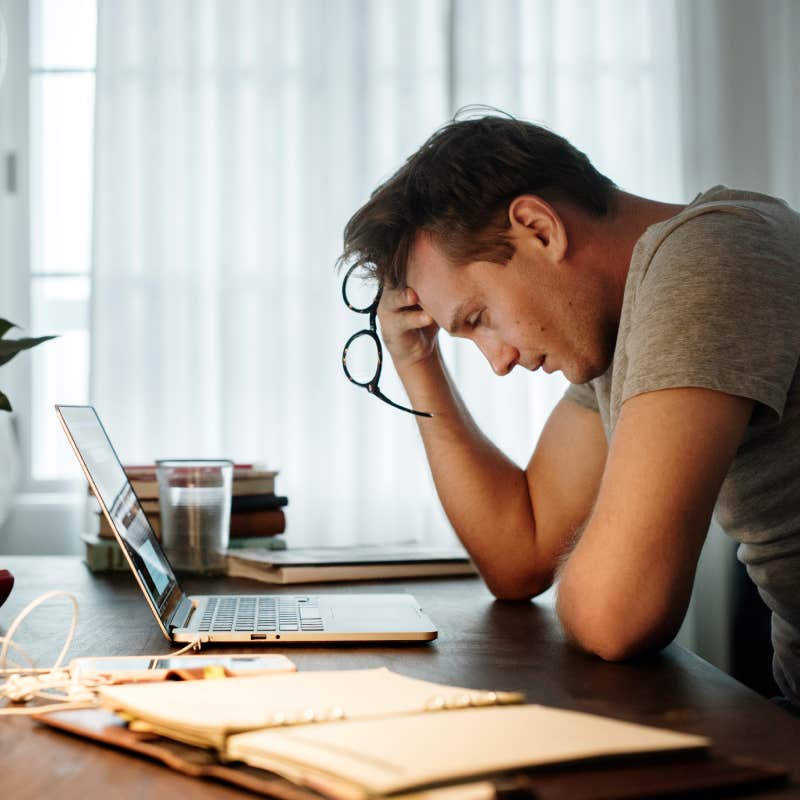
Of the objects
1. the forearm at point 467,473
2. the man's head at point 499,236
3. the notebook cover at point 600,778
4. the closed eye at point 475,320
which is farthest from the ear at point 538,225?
the notebook cover at point 600,778

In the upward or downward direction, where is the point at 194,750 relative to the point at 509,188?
downward

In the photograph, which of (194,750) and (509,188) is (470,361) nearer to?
(509,188)

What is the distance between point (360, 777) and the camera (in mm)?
469

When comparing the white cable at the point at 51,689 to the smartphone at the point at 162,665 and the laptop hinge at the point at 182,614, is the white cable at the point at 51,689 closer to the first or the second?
the smartphone at the point at 162,665

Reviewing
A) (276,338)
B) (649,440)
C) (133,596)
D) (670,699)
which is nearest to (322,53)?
(276,338)

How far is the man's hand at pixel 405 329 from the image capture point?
4.89 feet

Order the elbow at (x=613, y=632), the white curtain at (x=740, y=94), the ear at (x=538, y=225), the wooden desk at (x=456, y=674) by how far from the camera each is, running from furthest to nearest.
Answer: the white curtain at (x=740, y=94), the ear at (x=538, y=225), the elbow at (x=613, y=632), the wooden desk at (x=456, y=674)

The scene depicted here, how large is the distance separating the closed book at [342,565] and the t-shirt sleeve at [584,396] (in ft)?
0.95

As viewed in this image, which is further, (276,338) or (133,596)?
(276,338)

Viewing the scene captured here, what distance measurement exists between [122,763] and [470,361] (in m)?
2.46

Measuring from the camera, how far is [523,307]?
52.2 inches

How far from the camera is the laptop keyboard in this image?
101 cm

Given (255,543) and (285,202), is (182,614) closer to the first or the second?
(255,543)

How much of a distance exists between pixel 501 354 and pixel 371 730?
34.7 inches
